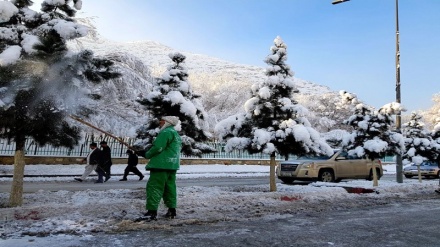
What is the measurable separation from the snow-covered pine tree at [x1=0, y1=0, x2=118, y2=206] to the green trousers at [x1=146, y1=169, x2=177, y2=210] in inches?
89.8

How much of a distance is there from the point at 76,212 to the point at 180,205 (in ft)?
6.81

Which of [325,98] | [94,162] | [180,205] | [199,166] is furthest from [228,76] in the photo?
[180,205]

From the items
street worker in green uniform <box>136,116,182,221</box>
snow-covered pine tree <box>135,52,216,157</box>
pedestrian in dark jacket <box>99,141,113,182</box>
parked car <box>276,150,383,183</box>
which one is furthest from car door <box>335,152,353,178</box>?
street worker in green uniform <box>136,116,182,221</box>

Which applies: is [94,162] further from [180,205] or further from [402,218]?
[402,218]

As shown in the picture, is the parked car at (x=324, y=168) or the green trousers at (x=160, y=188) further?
the parked car at (x=324, y=168)

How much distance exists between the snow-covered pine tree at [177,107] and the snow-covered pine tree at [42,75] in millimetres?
4833

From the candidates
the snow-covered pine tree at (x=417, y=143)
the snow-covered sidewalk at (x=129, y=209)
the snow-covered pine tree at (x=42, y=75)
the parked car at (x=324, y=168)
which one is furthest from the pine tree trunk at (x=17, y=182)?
the snow-covered pine tree at (x=417, y=143)

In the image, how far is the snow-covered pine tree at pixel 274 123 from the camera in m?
11.0

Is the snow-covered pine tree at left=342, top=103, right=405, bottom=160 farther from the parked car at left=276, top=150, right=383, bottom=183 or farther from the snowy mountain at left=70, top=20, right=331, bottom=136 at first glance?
the snowy mountain at left=70, top=20, right=331, bottom=136

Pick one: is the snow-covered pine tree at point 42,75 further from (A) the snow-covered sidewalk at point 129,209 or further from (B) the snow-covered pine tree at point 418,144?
(B) the snow-covered pine tree at point 418,144

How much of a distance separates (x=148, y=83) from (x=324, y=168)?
19.0 metres

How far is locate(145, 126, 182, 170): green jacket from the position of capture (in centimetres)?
602

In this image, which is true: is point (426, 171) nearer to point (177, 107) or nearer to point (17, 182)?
point (177, 107)

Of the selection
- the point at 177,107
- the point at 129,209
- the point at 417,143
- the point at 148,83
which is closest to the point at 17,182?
the point at 129,209
